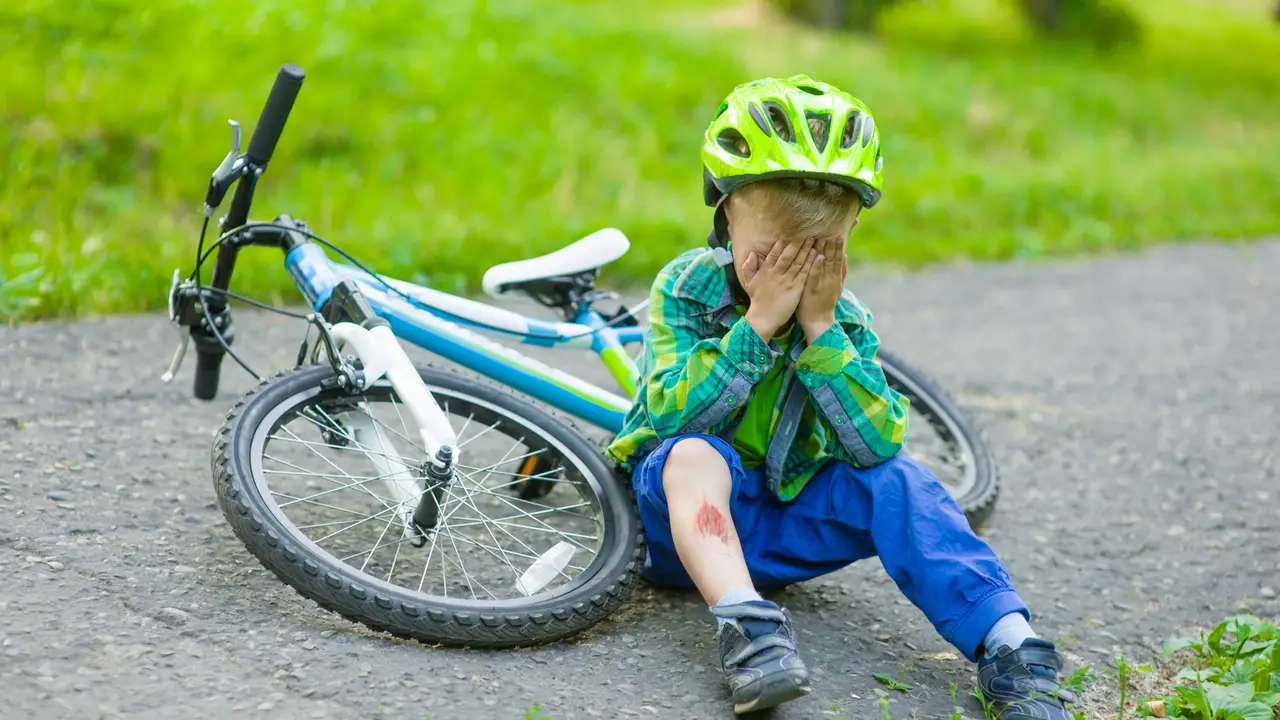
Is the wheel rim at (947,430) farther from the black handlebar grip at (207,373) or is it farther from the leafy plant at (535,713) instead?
the black handlebar grip at (207,373)

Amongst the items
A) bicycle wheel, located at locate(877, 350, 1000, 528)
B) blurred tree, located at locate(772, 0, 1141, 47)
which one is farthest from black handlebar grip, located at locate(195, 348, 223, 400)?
blurred tree, located at locate(772, 0, 1141, 47)

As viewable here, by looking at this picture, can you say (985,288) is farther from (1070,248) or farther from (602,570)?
(602,570)

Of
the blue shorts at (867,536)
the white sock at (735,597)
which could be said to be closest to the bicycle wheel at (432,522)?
the blue shorts at (867,536)

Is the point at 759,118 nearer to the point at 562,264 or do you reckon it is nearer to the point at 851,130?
the point at 851,130

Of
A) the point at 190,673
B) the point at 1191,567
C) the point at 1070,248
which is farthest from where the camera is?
the point at 1070,248


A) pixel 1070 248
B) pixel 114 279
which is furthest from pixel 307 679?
pixel 1070 248

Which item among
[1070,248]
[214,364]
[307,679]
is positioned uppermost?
[214,364]

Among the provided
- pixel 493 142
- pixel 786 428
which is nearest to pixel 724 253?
pixel 786 428

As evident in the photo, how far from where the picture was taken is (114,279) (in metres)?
5.07

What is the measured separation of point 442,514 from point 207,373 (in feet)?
2.94

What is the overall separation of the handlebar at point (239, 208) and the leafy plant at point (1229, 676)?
2.42 meters

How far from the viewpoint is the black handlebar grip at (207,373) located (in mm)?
3332

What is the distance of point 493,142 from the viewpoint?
748cm

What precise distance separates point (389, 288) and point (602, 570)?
3.10 ft
